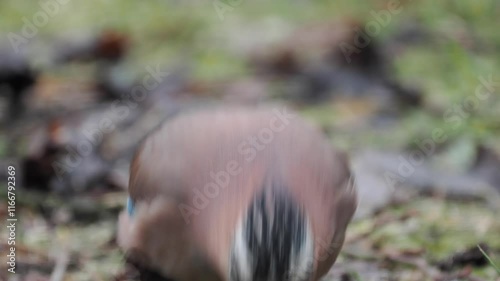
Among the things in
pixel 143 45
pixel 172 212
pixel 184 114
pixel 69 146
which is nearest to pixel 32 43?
pixel 143 45

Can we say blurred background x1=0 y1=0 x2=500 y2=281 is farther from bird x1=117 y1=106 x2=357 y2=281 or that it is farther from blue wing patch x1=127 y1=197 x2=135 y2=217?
bird x1=117 y1=106 x2=357 y2=281

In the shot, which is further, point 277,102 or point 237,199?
point 277,102

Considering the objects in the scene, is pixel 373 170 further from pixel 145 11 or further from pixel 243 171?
pixel 145 11

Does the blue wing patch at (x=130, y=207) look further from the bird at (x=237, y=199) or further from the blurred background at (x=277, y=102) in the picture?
the blurred background at (x=277, y=102)

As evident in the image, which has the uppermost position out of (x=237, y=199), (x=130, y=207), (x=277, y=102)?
(x=237, y=199)

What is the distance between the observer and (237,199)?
11.1 feet

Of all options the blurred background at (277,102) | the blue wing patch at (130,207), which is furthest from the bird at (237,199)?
the blurred background at (277,102)

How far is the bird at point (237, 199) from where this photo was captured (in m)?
3.12

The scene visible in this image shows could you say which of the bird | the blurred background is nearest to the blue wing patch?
the bird

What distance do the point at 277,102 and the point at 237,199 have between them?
9.97 feet

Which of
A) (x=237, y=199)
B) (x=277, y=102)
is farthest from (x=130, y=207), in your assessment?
(x=277, y=102)

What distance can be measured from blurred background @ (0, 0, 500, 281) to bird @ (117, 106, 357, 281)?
651 millimetres

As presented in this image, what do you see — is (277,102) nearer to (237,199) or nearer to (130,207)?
(130,207)

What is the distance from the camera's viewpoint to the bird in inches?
123
